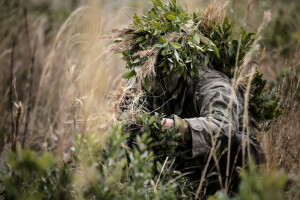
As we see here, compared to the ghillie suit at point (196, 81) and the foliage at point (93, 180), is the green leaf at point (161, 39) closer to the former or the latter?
the ghillie suit at point (196, 81)

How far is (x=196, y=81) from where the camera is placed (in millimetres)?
2424

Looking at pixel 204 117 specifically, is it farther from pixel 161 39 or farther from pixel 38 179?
pixel 38 179

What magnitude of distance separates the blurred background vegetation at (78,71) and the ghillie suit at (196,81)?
0.21m

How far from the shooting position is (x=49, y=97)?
4.03 m

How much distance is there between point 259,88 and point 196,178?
886mm

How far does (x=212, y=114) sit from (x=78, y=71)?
2233 millimetres

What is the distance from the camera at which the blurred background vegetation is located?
97.7 inches

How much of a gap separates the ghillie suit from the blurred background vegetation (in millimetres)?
206

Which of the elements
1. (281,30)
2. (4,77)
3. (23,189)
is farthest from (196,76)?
(281,30)

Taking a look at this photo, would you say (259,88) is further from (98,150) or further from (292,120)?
(98,150)

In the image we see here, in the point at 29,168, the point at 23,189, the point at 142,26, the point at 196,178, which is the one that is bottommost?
the point at 196,178

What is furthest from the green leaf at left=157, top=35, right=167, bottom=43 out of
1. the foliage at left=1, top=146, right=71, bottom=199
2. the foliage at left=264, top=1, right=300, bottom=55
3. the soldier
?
the foliage at left=264, top=1, right=300, bottom=55

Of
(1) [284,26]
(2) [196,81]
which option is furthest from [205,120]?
(1) [284,26]

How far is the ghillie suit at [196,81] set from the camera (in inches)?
84.1
